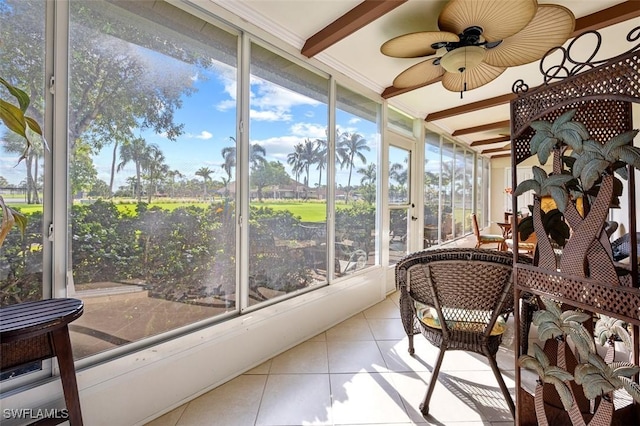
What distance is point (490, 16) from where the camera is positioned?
1.58 m

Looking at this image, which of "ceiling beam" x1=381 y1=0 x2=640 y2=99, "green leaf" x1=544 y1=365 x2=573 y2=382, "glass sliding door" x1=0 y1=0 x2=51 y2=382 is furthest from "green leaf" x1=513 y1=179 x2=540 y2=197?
"glass sliding door" x1=0 y1=0 x2=51 y2=382

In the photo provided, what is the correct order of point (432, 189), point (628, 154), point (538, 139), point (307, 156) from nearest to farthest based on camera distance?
point (628, 154)
point (538, 139)
point (307, 156)
point (432, 189)

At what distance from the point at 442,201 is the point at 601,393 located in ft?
16.3

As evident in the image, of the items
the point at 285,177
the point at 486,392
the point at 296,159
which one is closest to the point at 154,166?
the point at 285,177

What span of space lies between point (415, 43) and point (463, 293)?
5.24ft

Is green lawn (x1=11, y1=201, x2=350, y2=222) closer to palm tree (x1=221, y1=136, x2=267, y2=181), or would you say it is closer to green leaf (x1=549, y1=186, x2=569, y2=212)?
palm tree (x1=221, y1=136, x2=267, y2=181)

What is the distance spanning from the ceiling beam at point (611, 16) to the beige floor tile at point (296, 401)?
3.22 m

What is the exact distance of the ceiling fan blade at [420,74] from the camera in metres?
2.20

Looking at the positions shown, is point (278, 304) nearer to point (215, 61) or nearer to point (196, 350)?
point (196, 350)

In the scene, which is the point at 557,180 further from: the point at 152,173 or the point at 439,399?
the point at 152,173

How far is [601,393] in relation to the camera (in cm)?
92

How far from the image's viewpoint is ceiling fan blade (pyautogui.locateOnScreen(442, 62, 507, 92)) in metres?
2.25

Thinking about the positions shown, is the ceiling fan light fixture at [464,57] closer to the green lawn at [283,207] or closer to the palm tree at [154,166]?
the green lawn at [283,207]

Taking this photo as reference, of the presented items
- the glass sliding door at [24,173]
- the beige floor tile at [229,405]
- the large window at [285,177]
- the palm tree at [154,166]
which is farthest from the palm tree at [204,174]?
the beige floor tile at [229,405]
